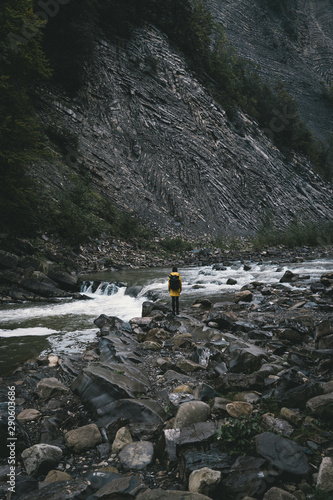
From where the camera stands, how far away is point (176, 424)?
3072 millimetres

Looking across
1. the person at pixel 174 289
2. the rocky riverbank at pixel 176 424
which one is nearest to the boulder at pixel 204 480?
the rocky riverbank at pixel 176 424

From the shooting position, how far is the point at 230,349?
4816 millimetres

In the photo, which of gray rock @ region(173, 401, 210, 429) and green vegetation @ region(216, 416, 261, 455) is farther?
gray rock @ region(173, 401, 210, 429)

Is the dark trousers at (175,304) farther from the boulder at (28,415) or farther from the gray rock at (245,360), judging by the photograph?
the boulder at (28,415)

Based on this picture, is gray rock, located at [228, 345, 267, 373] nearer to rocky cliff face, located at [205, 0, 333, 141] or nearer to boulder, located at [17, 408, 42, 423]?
boulder, located at [17, 408, 42, 423]

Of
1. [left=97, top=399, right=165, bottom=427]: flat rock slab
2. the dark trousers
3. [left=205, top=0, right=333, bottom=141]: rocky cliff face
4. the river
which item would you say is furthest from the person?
[left=205, top=0, right=333, bottom=141]: rocky cliff face

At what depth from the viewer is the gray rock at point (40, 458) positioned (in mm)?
2717

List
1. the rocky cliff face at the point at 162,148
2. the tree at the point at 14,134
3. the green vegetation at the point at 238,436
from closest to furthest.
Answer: the green vegetation at the point at 238,436, the tree at the point at 14,134, the rocky cliff face at the point at 162,148

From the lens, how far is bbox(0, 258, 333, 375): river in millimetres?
6508

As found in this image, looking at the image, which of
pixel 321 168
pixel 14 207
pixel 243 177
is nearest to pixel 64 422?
pixel 14 207

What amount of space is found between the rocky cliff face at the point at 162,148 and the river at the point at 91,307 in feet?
29.7

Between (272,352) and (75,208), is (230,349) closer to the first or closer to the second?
(272,352)

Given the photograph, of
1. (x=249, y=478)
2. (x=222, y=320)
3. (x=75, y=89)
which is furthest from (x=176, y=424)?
(x=75, y=89)

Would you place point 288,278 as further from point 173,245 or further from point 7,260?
point 7,260
